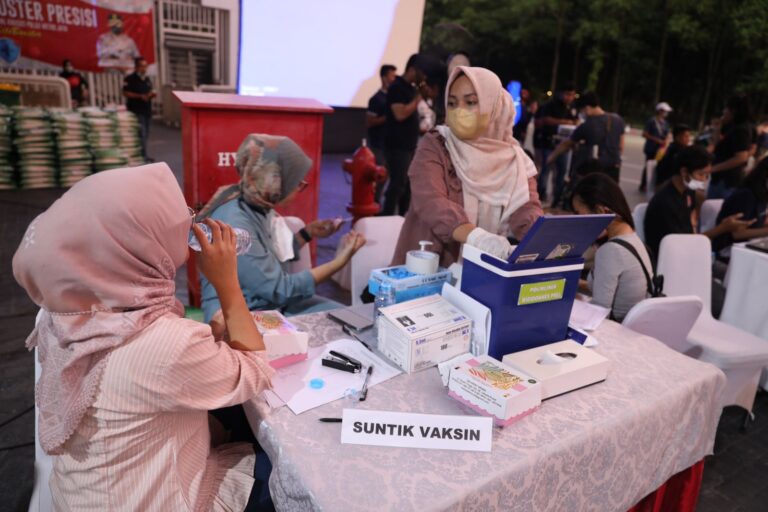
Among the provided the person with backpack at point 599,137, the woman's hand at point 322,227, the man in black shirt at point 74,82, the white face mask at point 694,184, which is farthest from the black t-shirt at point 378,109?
the man in black shirt at point 74,82

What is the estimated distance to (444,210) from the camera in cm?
178

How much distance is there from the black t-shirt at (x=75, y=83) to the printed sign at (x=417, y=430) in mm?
8486

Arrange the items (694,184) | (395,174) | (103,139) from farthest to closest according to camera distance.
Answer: (103,139) → (395,174) → (694,184)

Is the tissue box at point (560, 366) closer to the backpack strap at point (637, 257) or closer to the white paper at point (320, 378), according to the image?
the white paper at point (320, 378)

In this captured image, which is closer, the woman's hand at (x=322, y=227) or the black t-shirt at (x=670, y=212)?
the woman's hand at (x=322, y=227)

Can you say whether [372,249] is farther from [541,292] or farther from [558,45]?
[558,45]

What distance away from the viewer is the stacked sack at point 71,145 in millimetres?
5867

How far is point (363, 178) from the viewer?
13.2 ft

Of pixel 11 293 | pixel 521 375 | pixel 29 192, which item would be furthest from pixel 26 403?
pixel 29 192

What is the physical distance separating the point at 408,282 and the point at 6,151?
6080 millimetres

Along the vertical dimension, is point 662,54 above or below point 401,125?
above

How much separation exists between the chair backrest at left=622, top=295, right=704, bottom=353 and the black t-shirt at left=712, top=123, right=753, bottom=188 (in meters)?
3.83

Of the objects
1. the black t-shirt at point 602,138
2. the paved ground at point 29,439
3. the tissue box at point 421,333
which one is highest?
the black t-shirt at point 602,138

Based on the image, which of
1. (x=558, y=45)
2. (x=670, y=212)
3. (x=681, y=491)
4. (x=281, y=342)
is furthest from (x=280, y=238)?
(x=558, y=45)
